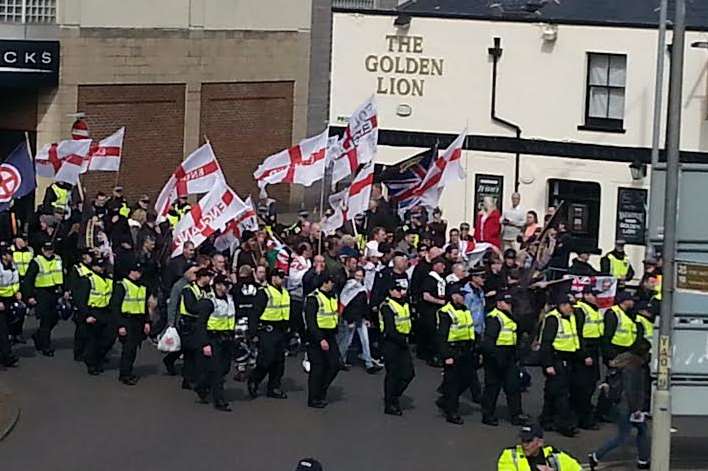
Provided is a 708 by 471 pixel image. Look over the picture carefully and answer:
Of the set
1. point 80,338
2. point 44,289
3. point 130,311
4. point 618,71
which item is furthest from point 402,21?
point 130,311

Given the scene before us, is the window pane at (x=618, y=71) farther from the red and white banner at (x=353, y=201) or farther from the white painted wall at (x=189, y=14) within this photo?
the white painted wall at (x=189, y=14)

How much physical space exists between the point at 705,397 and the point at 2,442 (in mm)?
7864

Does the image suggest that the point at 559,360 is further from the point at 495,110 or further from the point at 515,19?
the point at 515,19

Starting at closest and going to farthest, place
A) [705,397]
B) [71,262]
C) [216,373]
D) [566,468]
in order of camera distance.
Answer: [566,468], [705,397], [216,373], [71,262]

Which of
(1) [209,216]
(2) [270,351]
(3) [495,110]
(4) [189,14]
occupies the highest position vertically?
(4) [189,14]

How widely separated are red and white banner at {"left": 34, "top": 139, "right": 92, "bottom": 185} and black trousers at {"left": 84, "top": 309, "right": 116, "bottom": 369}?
5514mm

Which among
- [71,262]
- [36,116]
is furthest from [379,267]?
[36,116]

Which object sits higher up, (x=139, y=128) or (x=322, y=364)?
(x=139, y=128)

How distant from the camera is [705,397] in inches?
724

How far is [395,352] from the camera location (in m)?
21.9

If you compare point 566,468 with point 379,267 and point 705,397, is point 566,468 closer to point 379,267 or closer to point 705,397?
point 705,397

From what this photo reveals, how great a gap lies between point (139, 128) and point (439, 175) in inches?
514

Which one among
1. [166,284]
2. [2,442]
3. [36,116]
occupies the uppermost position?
[36,116]

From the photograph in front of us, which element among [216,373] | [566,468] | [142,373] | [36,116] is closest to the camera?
[566,468]
